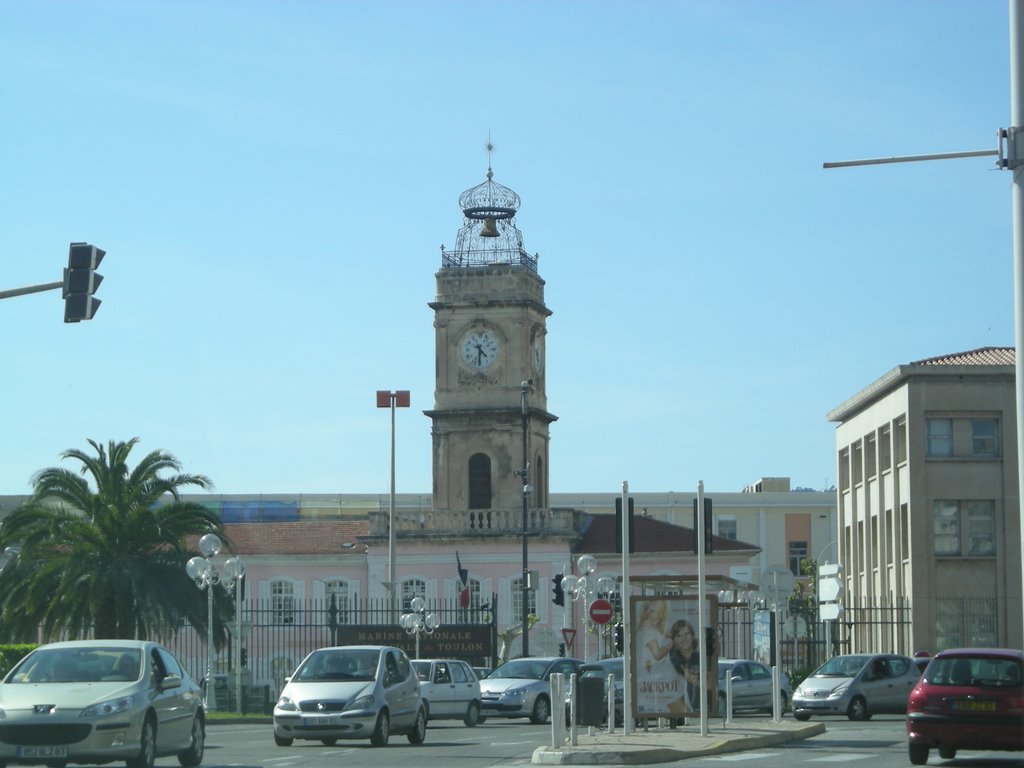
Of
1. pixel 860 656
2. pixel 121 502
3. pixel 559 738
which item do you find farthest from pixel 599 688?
pixel 121 502

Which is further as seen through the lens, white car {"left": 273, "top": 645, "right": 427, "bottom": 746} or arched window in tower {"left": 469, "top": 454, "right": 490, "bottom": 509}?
arched window in tower {"left": 469, "top": 454, "right": 490, "bottom": 509}

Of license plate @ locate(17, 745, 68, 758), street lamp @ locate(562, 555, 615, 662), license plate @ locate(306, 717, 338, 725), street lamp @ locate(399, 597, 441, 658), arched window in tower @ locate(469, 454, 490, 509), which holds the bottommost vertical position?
license plate @ locate(306, 717, 338, 725)

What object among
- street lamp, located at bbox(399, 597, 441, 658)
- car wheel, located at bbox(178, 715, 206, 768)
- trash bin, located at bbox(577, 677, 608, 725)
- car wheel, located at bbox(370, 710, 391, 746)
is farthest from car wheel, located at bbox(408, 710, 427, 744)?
street lamp, located at bbox(399, 597, 441, 658)

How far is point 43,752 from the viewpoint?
19281 mm

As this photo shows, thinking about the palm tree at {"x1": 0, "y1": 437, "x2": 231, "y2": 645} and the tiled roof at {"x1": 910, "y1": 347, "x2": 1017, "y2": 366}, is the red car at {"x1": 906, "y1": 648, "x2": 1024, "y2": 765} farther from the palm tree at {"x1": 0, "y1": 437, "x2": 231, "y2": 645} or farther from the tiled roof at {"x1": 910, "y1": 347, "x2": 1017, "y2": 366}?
the tiled roof at {"x1": 910, "y1": 347, "x2": 1017, "y2": 366}

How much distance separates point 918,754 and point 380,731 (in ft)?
25.8

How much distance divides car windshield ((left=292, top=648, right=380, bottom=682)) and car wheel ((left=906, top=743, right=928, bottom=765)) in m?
8.18

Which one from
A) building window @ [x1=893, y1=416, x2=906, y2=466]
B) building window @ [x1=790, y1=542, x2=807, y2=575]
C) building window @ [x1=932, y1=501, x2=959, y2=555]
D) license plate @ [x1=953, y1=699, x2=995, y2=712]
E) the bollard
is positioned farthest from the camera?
building window @ [x1=790, y1=542, x2=807, y2=575]

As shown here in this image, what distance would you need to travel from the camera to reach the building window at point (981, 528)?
60.6 m

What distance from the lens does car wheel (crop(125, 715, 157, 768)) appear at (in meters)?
19.9

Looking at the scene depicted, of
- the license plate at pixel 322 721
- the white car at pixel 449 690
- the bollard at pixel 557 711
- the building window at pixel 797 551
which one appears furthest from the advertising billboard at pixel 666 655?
the building window at pixel 797 551

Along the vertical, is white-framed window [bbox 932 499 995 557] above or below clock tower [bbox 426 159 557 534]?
below

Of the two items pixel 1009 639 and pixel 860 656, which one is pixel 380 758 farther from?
pixel 1009 639

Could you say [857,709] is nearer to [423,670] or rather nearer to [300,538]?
[423,670]
